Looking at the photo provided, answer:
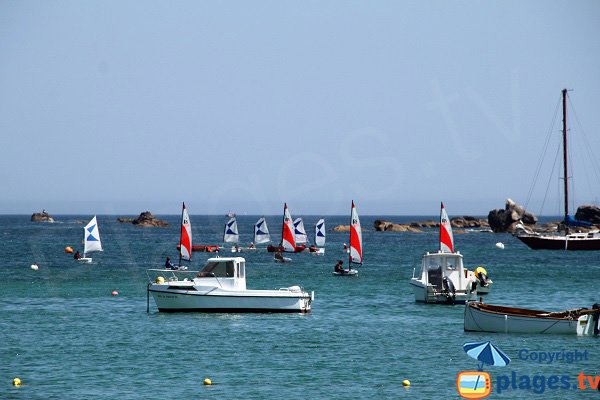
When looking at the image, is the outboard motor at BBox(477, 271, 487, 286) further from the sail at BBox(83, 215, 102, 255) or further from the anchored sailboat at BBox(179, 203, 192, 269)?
the sail at BBox(83, 215, 102, 255)

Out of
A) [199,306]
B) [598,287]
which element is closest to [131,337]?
[199,306]

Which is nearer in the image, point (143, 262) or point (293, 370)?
point (293, 370)

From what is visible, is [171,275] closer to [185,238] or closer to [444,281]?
[185,238]

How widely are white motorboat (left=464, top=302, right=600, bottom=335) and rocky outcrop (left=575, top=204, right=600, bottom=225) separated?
447ft

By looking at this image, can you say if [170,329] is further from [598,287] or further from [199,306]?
[598,287]

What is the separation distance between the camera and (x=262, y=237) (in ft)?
458

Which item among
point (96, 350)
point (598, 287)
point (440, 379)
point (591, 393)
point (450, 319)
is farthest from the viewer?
point (598, 287)

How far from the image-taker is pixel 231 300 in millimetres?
54688

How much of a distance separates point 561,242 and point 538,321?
91.8 meters

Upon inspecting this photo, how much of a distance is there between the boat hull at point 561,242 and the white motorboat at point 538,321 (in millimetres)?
88721

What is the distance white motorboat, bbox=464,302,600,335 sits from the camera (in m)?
45.6

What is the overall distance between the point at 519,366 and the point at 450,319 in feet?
46.9

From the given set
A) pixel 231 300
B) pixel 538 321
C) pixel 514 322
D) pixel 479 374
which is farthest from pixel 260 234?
pixel 479 374

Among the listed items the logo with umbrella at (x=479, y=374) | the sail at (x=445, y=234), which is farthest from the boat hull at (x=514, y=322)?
the sail at (x=445, y=234)
